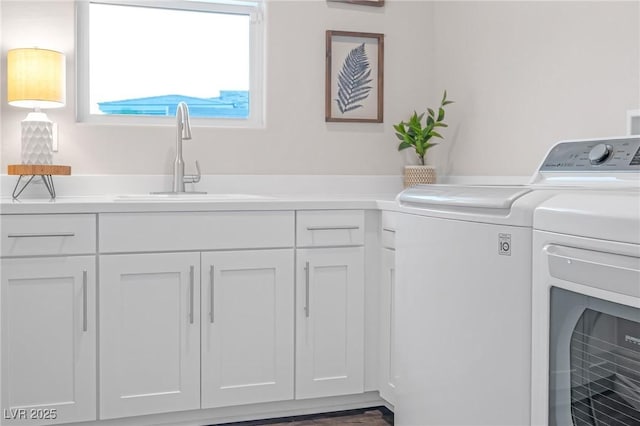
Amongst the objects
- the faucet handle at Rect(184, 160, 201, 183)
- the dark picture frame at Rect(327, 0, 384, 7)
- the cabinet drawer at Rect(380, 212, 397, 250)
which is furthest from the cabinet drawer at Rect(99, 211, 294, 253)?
the dark picture frame at Rect(327, 0, 384, 7)

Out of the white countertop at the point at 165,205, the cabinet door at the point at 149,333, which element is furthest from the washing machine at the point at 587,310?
the cabinet door at the point at 149,333

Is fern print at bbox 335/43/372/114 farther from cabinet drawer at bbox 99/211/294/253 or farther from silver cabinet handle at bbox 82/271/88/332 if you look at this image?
silver cabinet handle at bbox 82/271/88/332

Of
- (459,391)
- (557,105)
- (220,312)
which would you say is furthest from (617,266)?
(220,312)

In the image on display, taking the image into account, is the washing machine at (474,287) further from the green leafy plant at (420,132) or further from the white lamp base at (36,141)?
the white lamp base at (36,141)

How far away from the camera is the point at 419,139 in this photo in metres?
2.77

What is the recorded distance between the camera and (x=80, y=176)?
251 cm

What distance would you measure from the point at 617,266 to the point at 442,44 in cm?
217

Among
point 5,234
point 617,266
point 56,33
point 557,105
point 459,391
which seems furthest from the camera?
point 56,33

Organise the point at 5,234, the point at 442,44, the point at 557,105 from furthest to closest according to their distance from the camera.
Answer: the point at 442,44 → the point at 557,105 → the point at 5,234

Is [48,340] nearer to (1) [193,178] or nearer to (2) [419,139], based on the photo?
(1) [193,178]

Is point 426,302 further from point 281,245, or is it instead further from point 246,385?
point 246,385

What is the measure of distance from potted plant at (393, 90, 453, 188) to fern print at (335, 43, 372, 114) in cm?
24

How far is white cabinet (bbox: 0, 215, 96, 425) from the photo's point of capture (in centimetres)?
198

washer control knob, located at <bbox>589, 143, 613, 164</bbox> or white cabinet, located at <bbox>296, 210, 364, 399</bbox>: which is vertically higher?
washer control knob, located at <bbox>589, 143, 613, 164</bbox>
